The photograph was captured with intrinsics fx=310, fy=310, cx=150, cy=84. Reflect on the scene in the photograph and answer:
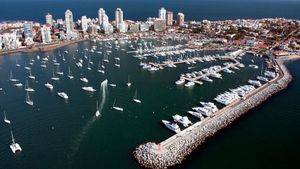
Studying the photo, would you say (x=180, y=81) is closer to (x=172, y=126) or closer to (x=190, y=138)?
(x=172, y=126)

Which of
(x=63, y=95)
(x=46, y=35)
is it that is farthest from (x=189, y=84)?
(x=46, y=35)

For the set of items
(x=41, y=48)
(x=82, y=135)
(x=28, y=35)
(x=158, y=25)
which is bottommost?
(x=82, y=135)

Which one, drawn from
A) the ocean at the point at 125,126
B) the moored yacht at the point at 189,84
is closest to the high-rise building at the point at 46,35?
the ocean at the point at 125,126

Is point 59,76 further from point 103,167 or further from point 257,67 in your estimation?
point 257,67

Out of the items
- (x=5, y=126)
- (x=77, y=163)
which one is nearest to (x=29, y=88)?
(x=5, y=126)

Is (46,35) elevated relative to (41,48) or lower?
elevated

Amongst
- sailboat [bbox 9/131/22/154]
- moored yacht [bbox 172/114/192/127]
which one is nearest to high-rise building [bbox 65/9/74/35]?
moored yacht [bbox 172/114/192/127]

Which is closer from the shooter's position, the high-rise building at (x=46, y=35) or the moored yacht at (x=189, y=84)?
the moored yacht at (x=189, y=84)

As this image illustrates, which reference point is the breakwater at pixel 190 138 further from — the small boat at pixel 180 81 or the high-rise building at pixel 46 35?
the high-rise building at pixel 46 35

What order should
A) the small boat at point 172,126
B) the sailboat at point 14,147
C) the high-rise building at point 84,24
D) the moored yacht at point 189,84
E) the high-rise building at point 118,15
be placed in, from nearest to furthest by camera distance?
1. the sailboat at point 14,147
2. the small boat at point 172,126
3. the moored yacht at point 189,84
4. the high-rise building at point 84,24
5. the high-rise building at point 118,15

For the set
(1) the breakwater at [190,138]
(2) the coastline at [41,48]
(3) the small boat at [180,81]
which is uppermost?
(2) the coastline at [41,48]
